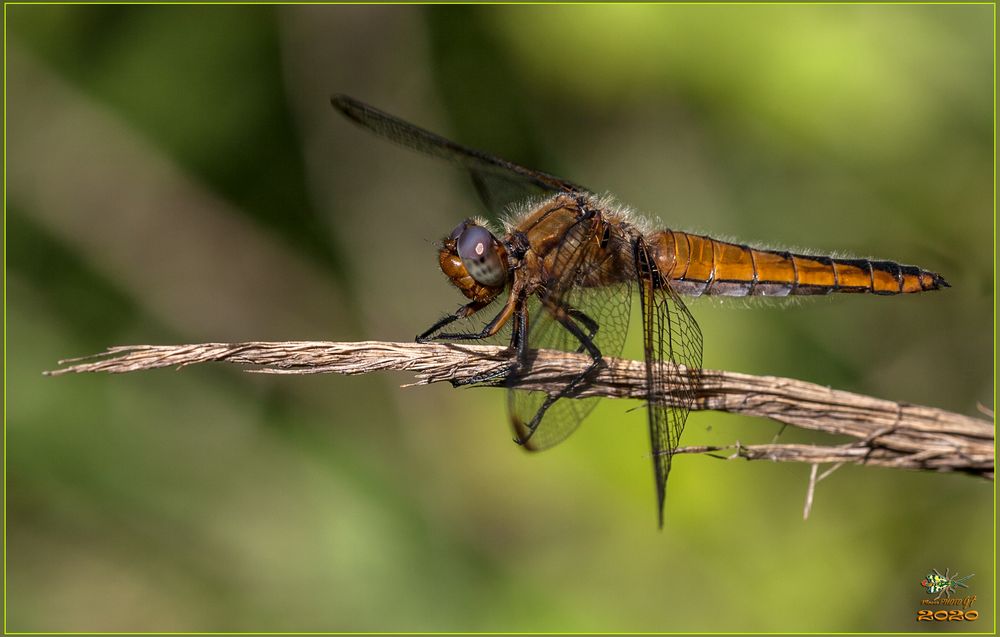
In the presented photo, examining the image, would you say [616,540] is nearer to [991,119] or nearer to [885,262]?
[885,262]

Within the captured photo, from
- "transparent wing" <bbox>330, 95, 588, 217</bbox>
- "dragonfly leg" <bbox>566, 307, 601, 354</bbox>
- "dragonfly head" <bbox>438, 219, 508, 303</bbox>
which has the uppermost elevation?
"transparent wing" <bbox>330, 95, 588, 217</bbox>

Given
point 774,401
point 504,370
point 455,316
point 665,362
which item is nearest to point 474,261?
point 455,316

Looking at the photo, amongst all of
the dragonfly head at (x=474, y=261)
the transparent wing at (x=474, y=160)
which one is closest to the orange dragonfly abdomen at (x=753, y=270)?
the transparent wing at (x=474, y=160)

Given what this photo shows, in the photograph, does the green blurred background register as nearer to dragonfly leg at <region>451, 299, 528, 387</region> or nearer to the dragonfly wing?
the dragonfly wing

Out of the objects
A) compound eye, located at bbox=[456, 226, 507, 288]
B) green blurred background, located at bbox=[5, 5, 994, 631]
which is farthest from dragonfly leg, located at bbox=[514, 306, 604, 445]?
green blurred background, located at bbox=[5, 5, 994, 631]

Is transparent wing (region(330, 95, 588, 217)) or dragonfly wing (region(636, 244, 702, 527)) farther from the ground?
transparent wing (region(330, 95, 588, 217))

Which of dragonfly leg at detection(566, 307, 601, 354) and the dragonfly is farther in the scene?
dragonfly leg at detection(566, 307, 601, 354)
